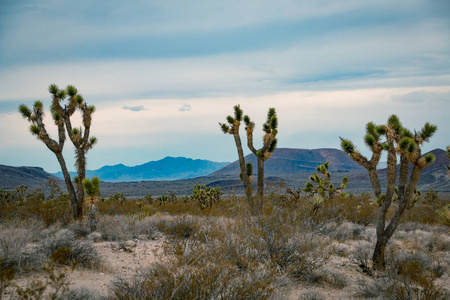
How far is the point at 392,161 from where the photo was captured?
10180 millimetres

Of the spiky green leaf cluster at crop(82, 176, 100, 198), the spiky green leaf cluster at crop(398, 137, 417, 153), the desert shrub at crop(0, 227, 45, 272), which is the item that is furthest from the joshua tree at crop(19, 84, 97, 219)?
the spiky green leaf cluster at crop(398, 137, 417, 153)

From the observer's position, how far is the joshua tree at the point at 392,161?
9.78 m

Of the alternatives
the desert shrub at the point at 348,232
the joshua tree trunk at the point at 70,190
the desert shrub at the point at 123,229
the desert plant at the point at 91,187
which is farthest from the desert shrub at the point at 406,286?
the joshua tree trunk at the point at 70,190

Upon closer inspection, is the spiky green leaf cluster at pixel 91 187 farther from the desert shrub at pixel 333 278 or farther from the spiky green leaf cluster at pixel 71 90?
the desert shrub at pixel 333 278

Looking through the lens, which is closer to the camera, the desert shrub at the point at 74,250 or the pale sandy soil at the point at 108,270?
the pale sandy soil at the point at 108,270

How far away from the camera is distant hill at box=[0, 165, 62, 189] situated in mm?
105544

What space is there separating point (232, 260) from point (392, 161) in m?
6.06

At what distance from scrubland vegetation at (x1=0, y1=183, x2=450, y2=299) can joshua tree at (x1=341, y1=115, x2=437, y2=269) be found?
533 millimetres

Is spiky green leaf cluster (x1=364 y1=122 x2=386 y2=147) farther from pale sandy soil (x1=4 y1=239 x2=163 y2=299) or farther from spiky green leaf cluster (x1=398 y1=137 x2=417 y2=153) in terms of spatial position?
pale sandy soil (x1=4 y1=239 x2=163 y2=299)

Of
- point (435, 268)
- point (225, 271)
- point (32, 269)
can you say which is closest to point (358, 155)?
point (435, 268)

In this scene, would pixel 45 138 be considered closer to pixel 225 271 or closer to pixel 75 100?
pixel 75 100

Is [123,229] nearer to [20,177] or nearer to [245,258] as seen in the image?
[245,258]

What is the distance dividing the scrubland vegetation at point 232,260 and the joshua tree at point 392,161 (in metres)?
0.53

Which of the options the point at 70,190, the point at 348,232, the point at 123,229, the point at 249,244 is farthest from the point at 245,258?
the point at 70,190
